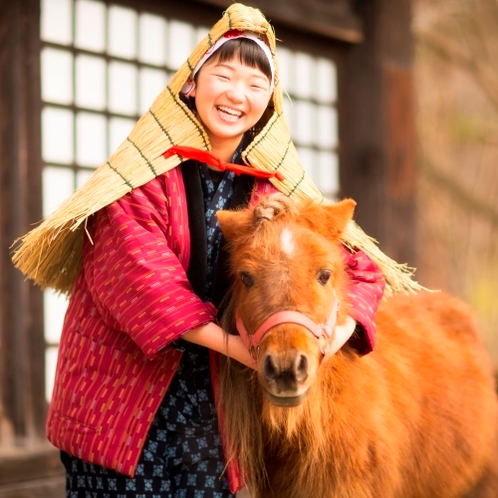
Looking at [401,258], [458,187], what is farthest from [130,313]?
[458,187]

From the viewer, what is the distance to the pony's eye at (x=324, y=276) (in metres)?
2.45

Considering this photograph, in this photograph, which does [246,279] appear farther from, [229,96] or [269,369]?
[229,96]

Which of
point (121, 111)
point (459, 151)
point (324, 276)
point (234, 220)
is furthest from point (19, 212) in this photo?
point (459, 151)

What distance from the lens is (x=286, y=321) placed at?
7.37 feet

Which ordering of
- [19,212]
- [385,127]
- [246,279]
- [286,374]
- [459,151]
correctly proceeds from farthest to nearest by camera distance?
[459,151], [385,127], [19,212], [246,279], [286,374]

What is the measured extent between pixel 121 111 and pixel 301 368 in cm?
327

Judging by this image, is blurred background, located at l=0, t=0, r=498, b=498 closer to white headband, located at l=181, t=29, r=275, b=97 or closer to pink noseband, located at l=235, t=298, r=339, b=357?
white headband, located at l=181, t=29, r=275, b=97

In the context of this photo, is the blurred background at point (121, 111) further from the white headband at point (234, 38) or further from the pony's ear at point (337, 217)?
the pony's ear at point (337, 217)

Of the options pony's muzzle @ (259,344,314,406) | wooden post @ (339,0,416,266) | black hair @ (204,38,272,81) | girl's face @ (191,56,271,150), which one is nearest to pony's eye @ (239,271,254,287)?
pony's muzzle @ (259,344,314,406)

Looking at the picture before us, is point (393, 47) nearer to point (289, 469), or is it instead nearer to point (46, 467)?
point (46, 467)

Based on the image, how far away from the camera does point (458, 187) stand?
12594 mm

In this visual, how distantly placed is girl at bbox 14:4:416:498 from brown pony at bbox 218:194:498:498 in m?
0.11

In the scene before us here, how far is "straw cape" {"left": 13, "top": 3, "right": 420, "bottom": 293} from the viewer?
2627mm

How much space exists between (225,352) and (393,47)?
171 inches
